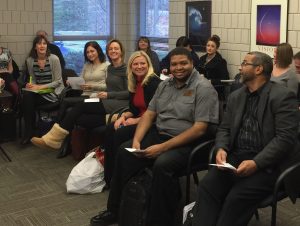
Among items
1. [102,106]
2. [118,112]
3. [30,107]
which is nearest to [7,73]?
Answer: [30,107]

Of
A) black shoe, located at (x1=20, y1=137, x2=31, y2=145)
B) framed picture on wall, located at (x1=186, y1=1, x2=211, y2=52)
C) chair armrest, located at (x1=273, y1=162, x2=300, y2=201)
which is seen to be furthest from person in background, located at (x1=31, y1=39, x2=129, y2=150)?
framed picture on wall, located at (x1=186, y1=1, x2=211, y2=52)

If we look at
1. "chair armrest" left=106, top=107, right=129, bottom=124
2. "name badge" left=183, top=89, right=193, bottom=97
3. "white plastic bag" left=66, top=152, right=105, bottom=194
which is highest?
"name badge" left=183, top=89, right=193, bottom=97

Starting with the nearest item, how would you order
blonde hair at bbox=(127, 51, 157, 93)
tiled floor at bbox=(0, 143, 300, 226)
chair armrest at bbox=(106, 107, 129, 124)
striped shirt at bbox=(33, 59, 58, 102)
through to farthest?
tiled floor at bbox=(0, 143, 300, 226) < blonde hair at bbox=(127, 51, 157, 93) < chair armrest at bbox=(106, 107, 129, 124) < striped shirt at bbox=(33, 59, 58, 102)

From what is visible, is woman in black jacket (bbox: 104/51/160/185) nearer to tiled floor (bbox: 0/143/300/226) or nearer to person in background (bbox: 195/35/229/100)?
tiled floor (bbox: 0/143/300/226)

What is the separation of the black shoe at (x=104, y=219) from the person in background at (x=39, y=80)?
2.42 meters

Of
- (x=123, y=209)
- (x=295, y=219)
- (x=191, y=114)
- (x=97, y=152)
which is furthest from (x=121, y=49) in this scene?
(x=295, y=219)

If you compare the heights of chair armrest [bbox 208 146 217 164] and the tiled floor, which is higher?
chair armrest [bbox 208 146 217 164]

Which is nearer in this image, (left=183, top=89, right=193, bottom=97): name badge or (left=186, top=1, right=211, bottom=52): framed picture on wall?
(left=183, top=89, right=193, bottom=97): name badge

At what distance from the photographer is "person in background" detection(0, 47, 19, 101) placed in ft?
18.2

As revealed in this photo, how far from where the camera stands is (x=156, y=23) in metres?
8.02

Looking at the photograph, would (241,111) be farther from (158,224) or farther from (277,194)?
(158,224)

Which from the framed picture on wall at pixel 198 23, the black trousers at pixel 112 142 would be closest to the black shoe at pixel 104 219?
the black trousers at pixel 112 142

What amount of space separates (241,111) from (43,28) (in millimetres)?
5422

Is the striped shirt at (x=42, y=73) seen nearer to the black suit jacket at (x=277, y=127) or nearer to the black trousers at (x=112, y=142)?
the black trousers at (x=112, y=142)
